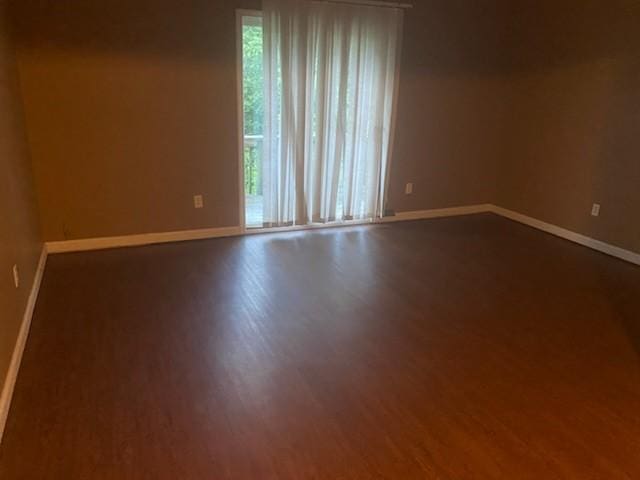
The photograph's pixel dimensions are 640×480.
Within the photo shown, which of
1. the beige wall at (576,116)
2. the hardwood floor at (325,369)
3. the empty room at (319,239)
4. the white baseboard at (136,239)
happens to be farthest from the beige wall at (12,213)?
the beige wall at (576,116)

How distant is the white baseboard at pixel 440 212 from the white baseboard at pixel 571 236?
0.14 meters

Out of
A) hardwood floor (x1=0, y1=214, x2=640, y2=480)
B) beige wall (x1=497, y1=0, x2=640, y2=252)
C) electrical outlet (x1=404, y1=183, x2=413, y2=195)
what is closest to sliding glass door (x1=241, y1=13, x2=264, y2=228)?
hardwood floor (x1=0, y1=214, x2=640, y2=480)

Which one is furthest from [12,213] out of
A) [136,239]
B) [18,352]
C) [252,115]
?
[252,115]

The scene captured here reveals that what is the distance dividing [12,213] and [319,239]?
2455mm

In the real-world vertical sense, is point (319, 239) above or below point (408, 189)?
below

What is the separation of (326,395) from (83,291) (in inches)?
76.1

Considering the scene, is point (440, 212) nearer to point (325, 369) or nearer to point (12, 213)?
point (325, 369)

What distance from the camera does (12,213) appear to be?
8.47ft

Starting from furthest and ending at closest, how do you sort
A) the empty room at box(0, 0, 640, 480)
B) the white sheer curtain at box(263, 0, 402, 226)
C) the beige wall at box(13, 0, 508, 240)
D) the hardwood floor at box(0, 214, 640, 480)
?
the white sheer curtain at box(263, 0, 402, 226) → the beige wall at box(13, 0, 508, 240) → the empty room at box(0, 0, 640, 480) → the hardwood floor at box(0, 214, 640, 480)

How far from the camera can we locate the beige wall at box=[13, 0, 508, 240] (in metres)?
3.45

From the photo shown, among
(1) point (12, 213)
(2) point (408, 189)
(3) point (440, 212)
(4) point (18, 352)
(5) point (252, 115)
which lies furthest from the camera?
(3) point (440, 212)

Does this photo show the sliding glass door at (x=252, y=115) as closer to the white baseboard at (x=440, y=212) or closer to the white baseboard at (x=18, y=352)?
the white baseboard at (x=440, y=212)

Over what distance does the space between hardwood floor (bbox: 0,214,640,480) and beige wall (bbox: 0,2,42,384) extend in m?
0.21

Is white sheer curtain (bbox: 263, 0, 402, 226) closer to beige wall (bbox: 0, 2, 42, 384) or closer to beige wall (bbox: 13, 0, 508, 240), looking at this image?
beige wall (bbox: 13, 0, 508, 240)
